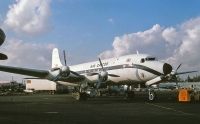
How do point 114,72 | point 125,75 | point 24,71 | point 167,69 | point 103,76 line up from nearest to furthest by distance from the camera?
point 167,69 → point 125,75 → point 103,76 → point 114,72 → point 24,71

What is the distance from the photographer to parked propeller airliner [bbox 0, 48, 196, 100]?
94.0 feet

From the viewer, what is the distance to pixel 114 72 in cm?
3216

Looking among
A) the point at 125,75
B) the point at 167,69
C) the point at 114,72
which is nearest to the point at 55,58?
the point at 114,72

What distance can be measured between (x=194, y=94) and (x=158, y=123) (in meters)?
21.5

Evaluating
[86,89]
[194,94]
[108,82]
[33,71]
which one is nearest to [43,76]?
[33,71]

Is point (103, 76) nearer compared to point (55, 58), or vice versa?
point (103, 76)

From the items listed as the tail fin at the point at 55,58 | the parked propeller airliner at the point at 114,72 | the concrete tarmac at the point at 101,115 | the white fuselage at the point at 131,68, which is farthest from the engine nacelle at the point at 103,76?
the tail fin at the point at 55,58

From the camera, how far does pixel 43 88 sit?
7725cm

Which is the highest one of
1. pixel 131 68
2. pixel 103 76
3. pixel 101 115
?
pixel 131 68

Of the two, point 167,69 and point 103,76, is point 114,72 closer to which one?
point 103,76

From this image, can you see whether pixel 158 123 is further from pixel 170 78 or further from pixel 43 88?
pixel 43 88

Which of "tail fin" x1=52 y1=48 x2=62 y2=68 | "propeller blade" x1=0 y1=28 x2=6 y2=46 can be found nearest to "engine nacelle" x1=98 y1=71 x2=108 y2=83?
"tail fin" x1=52 y1=48 x2=62 y2=68

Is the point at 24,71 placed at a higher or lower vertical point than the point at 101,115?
higher

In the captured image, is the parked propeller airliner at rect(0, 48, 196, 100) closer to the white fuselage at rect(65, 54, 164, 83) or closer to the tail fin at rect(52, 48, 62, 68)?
the white fuselage at rect(65, 54, 164, 83)
